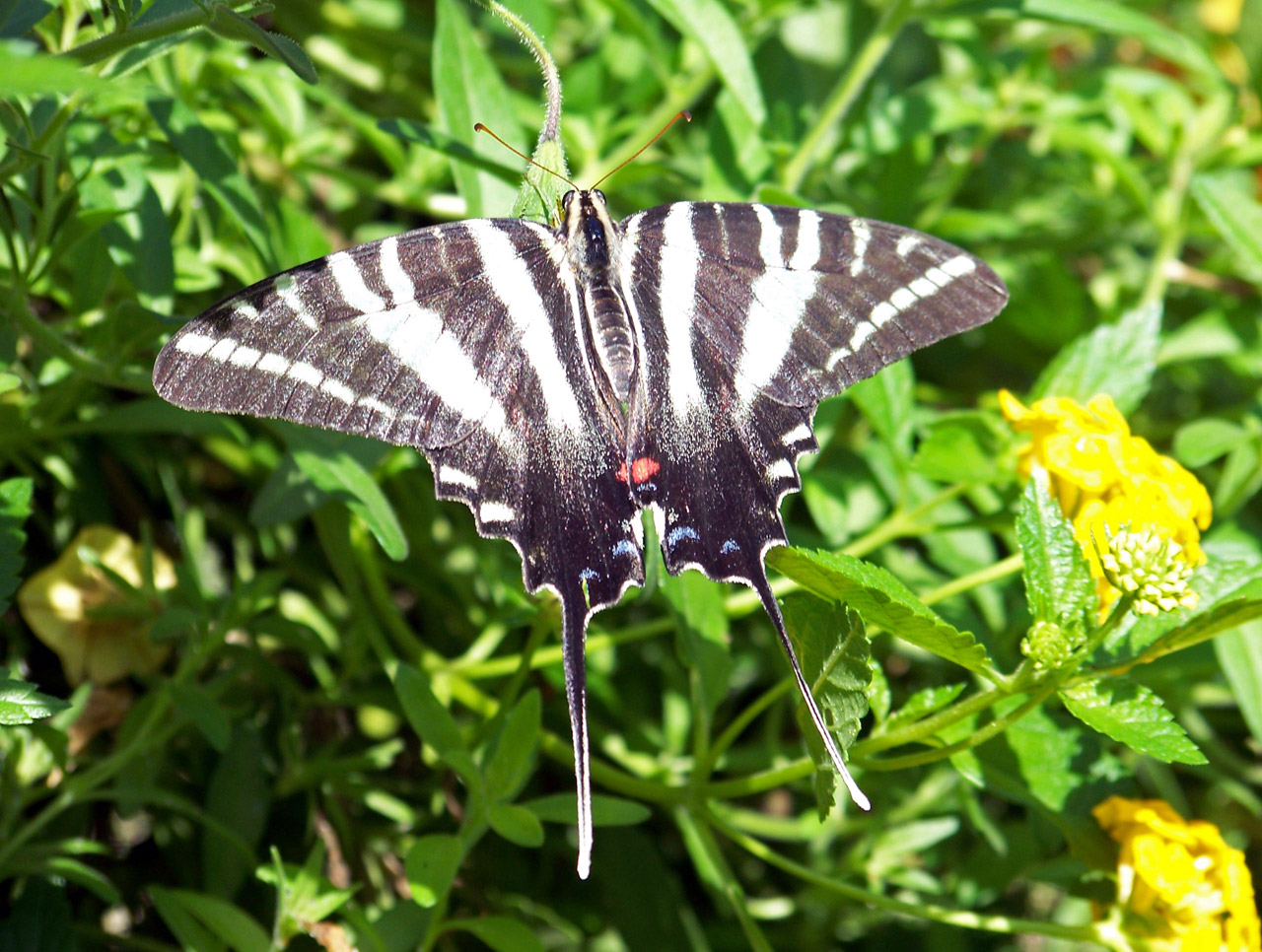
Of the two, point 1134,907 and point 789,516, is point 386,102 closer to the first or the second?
point 789,516

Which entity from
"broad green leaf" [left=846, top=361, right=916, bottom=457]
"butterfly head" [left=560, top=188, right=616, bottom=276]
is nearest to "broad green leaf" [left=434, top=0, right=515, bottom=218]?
"butterfly head" [left=560, top=188, right=616, bottom=276]

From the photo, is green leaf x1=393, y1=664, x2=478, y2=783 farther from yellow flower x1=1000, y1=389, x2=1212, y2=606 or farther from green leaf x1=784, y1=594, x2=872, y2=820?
yellow flower x1=1000, y1=389, x2=1212, y2=606

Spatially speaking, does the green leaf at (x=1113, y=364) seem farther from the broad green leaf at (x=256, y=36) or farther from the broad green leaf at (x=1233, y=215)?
the broad green leaf at (x=256, y=36)

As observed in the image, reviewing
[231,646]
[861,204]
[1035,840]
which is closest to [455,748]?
[231,646]

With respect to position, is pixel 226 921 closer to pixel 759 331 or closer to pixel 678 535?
pixel 678 535

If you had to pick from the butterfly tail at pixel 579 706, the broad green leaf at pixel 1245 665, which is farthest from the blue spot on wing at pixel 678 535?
the broad green leaf at pixel 1245 665

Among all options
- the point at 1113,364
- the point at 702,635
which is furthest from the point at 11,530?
the point at 1113,364

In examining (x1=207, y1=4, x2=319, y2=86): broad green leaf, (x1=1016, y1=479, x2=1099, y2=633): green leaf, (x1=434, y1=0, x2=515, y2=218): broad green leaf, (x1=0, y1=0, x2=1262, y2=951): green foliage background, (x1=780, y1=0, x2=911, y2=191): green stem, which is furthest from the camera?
(x1=780, y1=0, x2=911, y2=191): green stem
